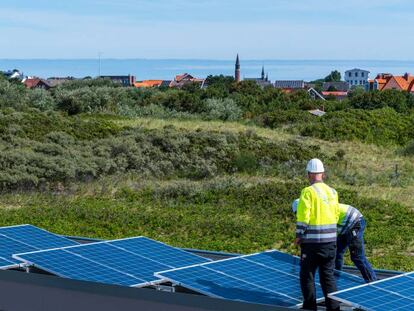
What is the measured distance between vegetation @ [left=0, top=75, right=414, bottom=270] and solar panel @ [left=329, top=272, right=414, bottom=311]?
463 cm

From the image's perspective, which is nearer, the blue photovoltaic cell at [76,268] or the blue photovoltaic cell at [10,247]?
the blue photovoltaic cell at [76,268]

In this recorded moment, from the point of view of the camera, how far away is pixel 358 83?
44156 mm

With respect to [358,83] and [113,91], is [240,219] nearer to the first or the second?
[113,91]

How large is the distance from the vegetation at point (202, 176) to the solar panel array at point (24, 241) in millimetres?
3977

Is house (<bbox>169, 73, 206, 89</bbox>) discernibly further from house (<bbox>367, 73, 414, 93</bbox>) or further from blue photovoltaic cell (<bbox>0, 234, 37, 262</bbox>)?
blue photovoltaic cell (<bbox>0, 234, 37, 262</bbox>)

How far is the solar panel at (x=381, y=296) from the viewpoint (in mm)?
4102

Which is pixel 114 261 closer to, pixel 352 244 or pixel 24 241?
pixel 24 241

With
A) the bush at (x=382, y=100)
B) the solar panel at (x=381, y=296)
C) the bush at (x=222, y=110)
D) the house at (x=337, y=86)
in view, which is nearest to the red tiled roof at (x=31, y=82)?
the bush at (x=222, y=110)

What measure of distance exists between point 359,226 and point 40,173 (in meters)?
10.3

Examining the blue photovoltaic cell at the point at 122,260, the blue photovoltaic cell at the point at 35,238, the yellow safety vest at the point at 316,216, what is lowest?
the blue photovoltaic cell at the point at 35,238

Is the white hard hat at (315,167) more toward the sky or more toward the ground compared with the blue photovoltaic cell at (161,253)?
more toward the sky

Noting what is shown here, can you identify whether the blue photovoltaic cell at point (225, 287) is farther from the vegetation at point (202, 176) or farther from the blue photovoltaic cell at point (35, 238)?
the vegetation at point (202, 176)

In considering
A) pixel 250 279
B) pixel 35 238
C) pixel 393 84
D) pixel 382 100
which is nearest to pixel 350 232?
pixel 250 279

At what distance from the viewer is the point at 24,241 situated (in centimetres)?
621
